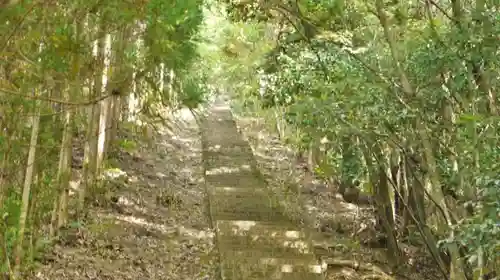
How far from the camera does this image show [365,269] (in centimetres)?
1246

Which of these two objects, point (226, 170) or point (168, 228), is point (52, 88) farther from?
point (226, 170)

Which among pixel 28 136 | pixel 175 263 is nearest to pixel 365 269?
pixel 175 263

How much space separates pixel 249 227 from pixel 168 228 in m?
1.81

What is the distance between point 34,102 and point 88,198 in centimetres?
679

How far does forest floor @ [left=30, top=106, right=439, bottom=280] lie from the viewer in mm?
10922

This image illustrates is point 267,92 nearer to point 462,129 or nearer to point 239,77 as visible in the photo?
point 462,129

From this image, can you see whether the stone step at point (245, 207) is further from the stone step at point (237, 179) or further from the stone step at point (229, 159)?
the stone step at point (229, 159)

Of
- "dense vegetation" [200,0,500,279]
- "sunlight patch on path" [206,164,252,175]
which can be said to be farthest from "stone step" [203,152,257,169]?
"dense vegetation" [200,0,500,279]

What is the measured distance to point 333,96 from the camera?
404 inches

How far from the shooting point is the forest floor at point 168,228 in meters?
10.9

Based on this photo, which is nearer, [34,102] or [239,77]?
[34,102]

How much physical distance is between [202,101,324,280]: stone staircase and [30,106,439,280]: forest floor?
36 cm

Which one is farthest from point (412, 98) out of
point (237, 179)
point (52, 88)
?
point (237, 179)

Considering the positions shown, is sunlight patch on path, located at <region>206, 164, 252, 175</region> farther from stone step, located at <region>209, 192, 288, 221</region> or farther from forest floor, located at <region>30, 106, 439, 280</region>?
stone step, located at <region>209, 192, 288, 221</region>
